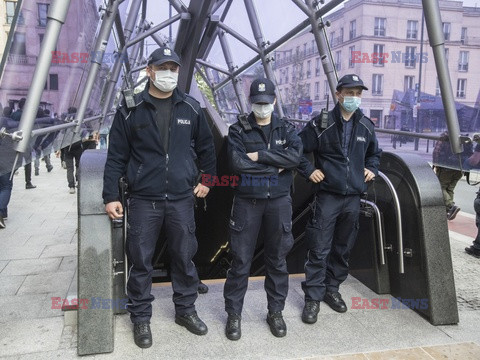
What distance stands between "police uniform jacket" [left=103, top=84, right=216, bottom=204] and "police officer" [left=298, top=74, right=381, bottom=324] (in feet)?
3.55

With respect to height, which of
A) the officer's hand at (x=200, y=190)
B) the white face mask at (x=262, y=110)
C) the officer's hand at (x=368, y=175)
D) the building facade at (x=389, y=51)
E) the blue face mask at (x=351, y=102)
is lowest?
the officer's hand at (x=200, y=190)

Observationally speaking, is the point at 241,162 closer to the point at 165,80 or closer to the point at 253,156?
the point at 253,156

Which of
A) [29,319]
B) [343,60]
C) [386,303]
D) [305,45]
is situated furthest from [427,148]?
[305,45]

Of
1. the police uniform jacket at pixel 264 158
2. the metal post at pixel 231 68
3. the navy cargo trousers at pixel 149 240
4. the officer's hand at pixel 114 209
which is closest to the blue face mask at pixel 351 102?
the police uniform jacket at pixel 264 158

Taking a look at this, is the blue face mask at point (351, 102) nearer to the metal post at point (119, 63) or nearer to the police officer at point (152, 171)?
the police officer at point (152, 171)

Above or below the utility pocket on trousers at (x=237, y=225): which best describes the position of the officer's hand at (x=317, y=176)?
above

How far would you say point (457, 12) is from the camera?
5094mm

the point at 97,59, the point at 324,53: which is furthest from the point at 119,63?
the point at 324,53

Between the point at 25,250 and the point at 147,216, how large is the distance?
3.80 metres

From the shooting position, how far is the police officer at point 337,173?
3.48m

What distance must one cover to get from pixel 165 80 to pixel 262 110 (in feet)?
2.46

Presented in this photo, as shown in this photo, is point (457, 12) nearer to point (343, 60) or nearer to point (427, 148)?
point (427, 148)

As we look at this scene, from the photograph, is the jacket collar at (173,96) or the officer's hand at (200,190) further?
the officer's hand at (200,190)

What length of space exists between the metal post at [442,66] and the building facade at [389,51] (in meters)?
0.16
